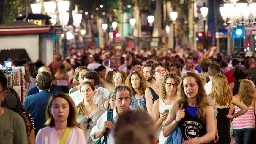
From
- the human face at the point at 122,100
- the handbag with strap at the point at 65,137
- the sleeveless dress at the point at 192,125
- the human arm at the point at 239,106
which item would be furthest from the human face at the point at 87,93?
the human arm at the point at 239,106

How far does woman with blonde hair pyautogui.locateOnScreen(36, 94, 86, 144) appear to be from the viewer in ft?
28.3

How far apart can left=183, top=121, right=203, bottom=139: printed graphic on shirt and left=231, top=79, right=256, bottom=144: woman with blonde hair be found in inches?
182

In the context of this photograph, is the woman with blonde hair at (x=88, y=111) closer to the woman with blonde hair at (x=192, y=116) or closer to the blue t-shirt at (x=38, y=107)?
the blue t-shirt at (x=38, y=107)

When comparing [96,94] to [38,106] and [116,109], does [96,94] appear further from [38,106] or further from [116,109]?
[116,109]

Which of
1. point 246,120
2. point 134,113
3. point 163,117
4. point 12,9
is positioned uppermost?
point 12,9

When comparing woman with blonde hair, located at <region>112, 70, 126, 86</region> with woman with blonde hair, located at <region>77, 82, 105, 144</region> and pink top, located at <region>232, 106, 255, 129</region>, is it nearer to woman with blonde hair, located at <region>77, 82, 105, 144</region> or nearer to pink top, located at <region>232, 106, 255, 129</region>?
pink top, located at <region>232, 106, 255, 129</region>

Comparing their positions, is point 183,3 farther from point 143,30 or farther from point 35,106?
Answer: point 35,106

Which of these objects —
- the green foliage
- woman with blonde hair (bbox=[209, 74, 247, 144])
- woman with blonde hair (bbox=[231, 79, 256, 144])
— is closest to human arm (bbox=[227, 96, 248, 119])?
woman with blonde hair (bbox=[231, 79, 256, 144])

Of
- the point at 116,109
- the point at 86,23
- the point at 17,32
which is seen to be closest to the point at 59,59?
the point at 17,32

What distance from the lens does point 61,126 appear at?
870cm

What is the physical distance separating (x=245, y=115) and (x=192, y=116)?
5322mm

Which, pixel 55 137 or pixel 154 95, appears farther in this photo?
pixel 154 95

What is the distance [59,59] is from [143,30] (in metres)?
96.5

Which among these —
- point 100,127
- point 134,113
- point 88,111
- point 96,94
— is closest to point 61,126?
point 100,127
